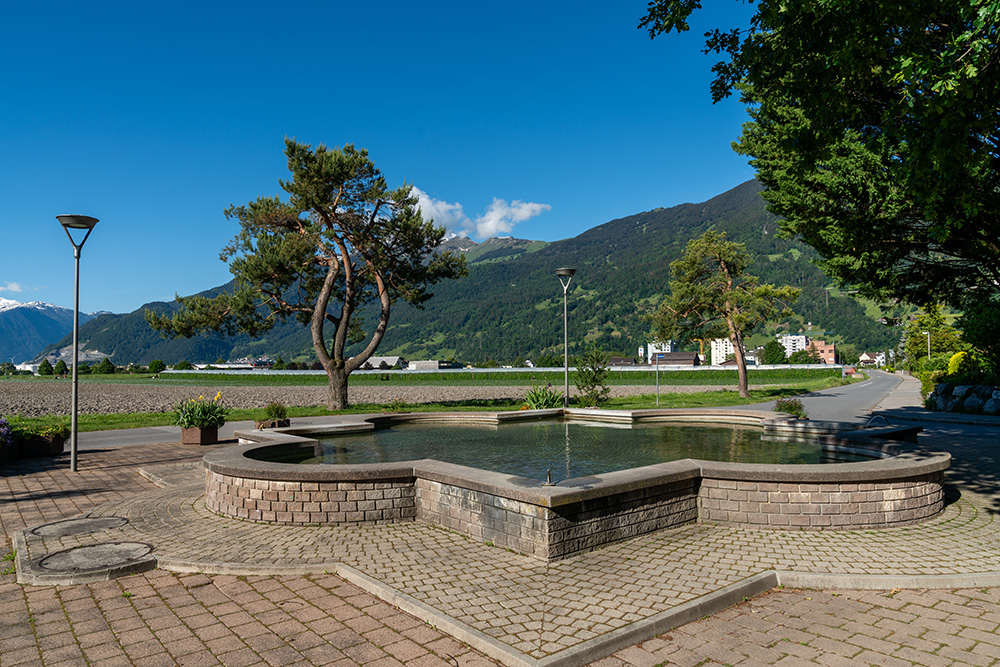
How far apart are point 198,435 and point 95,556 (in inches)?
343

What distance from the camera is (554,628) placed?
3844 mm

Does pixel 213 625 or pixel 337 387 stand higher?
pixel 337 387

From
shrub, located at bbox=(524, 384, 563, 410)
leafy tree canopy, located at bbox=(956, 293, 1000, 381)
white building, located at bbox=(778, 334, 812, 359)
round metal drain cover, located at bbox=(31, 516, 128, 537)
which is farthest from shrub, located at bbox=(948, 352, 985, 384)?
white building, located at bbox=(778, 334, 812, 359)

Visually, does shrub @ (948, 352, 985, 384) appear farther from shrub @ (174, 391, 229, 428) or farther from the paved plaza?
shrub @ (174, 391, 229, 428)

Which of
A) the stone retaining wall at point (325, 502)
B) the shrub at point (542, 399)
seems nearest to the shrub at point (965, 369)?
the shrub at point (542, 399)

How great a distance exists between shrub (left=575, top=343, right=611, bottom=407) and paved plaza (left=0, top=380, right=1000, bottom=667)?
15101mm

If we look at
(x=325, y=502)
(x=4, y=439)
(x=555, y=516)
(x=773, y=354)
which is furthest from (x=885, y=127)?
(x=773, y=354)

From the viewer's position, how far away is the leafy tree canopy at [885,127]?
5.68 m

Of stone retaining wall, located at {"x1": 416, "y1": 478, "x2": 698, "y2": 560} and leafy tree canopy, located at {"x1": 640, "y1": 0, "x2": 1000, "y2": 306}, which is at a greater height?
leafy tree canopy, located at {"x1": 640, "y1": 0, "x2": 1000, "y2": 306}

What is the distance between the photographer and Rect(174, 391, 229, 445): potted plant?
13406mm

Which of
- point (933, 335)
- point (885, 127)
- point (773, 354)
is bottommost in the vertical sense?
point (773, 354)

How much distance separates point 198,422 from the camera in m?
13.4

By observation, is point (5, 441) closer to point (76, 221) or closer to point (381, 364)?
point (76, 221)

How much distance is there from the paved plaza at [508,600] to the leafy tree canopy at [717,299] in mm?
25145
